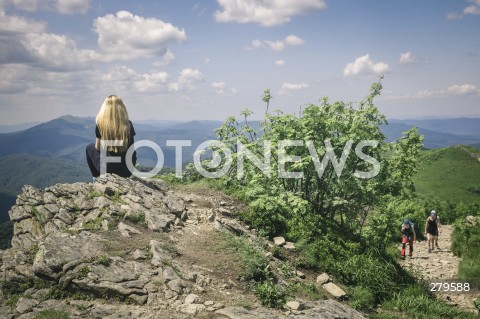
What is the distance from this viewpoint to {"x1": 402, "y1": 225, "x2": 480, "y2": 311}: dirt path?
13570 millimetres

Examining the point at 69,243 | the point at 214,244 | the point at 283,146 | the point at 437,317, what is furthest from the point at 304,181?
the point at 69,243

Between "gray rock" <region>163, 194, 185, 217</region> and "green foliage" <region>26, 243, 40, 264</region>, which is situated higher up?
"gray rock" <region>163, 194, 185, 217</region>

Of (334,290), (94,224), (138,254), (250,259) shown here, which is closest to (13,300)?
(138,254)

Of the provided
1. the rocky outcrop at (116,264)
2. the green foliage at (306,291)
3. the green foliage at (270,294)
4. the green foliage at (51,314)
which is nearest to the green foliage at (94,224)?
the rocky outcrop at (116,264)

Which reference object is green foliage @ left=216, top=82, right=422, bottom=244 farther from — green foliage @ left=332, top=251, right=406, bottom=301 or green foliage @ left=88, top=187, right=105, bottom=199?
green foliage @ left=88, top=187, right=105, bottom=199

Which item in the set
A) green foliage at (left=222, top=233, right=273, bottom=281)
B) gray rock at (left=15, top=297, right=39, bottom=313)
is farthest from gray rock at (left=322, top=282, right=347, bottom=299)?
gray rock at (left=15, top=297, right=39, bottom=313)

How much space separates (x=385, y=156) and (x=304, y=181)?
3.53 meters

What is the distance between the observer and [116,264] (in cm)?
891

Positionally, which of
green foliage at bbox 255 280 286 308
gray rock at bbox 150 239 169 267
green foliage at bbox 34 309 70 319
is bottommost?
green foliage at bbox 255 280 286 308

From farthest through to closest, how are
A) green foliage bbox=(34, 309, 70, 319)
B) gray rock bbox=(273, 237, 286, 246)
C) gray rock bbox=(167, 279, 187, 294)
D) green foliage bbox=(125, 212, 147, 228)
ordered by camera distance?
gray rock bbox=(273, 237, 286, 246)
green foliage bbox=(125, 212, 147, 228)
gray rock bbox=(167, 279, 187, 294)
green foliage bbox=(34, 309, 70, 319)

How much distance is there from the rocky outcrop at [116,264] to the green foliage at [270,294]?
0.24m

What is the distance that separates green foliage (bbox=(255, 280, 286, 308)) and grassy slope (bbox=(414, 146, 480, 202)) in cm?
4773

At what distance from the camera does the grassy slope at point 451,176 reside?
53.8m

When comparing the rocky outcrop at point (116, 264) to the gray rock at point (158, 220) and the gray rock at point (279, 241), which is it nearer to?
the gray rock at point (158, 220)
